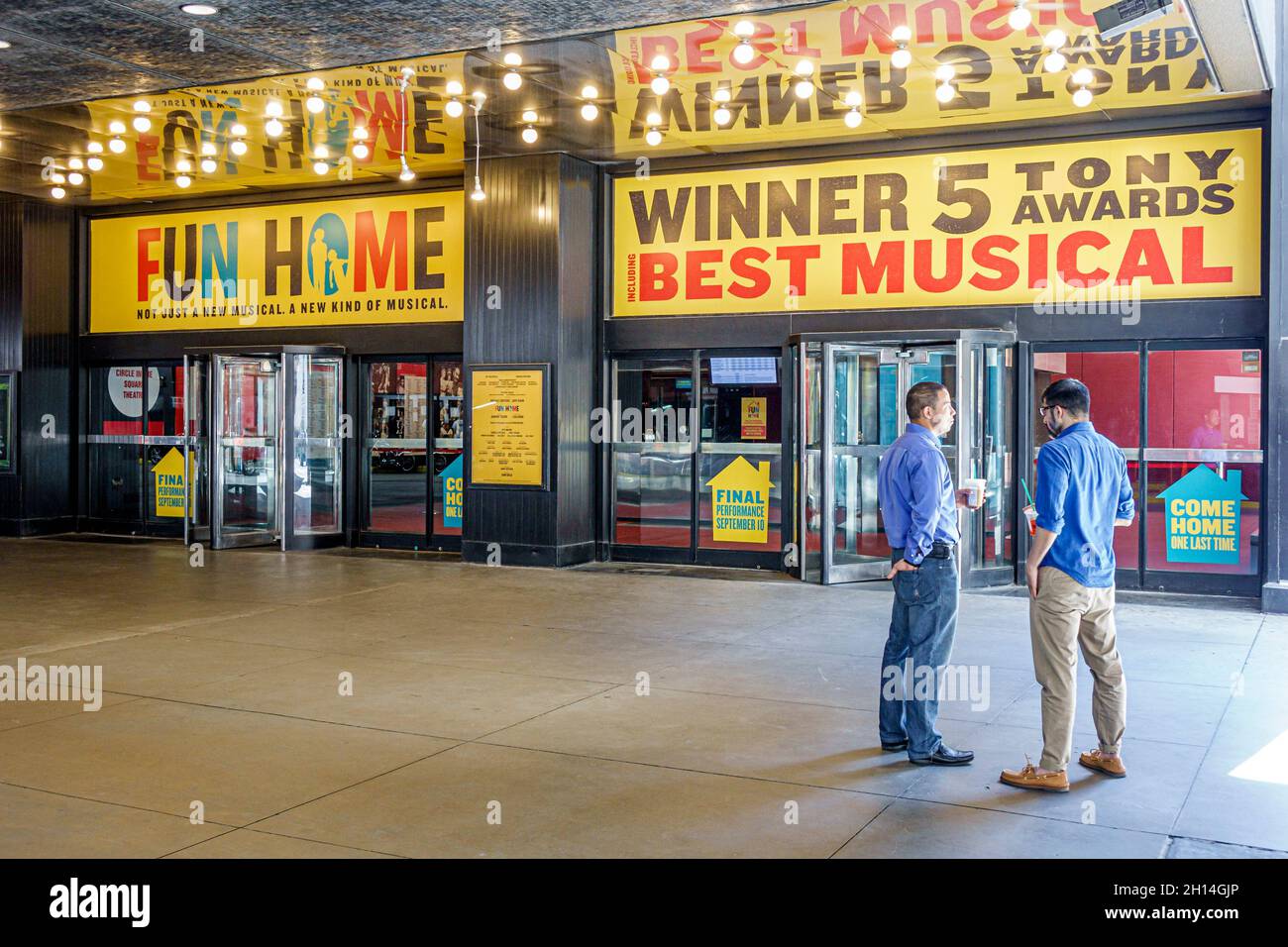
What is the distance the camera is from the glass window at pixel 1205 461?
1091 centimetres

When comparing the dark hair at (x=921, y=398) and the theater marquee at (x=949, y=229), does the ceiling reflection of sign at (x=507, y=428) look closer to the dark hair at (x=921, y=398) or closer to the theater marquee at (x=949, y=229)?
the theater marquee at (x=949, y=229)

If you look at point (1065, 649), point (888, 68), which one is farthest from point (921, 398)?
point (888, 68)

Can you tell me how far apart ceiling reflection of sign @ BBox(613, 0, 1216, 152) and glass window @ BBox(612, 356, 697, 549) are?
2.50 m

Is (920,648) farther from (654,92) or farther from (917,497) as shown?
(654,92)

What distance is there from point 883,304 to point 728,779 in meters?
7.68

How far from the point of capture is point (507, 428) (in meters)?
13.0

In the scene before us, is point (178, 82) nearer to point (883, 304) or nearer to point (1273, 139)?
point (883, 304)

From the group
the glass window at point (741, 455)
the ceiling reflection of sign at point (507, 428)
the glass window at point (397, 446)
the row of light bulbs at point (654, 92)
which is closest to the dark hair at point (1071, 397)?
the row of light bulbs at point (654, 92)

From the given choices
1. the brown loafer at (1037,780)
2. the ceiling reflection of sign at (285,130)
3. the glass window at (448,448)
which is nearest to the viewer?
the brown loafer at (1037,780)

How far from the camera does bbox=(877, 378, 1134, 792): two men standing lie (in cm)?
534

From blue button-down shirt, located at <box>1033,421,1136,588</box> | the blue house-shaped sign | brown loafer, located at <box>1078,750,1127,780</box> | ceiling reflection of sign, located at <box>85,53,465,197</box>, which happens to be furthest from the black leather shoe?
the blue house-shaped sign

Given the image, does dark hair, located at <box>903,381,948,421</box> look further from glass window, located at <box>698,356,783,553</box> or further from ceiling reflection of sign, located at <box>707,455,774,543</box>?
ceiling reflection of sign, located at <box>707,455,774,543</box>

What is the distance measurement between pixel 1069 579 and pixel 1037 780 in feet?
2.81

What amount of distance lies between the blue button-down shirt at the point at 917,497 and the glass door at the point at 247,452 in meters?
10.3
